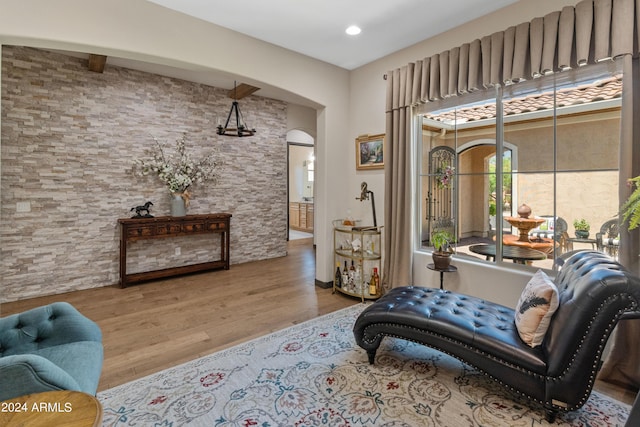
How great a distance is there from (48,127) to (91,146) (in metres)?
0.48

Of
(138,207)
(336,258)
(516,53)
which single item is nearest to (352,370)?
(336,258)

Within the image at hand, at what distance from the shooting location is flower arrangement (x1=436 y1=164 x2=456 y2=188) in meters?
3.42

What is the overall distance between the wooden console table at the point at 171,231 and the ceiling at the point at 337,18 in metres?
2.76

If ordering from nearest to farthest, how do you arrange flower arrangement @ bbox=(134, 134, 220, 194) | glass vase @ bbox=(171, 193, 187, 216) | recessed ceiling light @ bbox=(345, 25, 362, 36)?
recessed ceiling light @ bbox=(345, 25, 362, 36) → flower arrangement @ bbox=(134, 134, 220, 194) → glass vase @ bbox=(171, 193, 187, 216)

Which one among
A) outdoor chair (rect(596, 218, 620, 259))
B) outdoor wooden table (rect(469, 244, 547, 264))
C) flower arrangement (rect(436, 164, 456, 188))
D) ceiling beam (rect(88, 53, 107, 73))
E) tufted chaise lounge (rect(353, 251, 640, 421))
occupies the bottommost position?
tufted chaise lounge (rect(353, 251, 640, 421))

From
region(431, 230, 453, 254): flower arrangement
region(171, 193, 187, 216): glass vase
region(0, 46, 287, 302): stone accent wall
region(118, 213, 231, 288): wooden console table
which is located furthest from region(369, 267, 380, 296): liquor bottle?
region(171, 193, 187, 216): glass vase

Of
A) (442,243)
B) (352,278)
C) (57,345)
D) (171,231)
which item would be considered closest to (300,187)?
(171,231)

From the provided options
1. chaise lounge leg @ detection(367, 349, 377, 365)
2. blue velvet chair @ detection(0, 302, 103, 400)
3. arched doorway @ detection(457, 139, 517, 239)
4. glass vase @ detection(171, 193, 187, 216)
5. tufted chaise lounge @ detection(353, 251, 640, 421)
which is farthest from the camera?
glass vase @ detection(171, 193, 187, 216)

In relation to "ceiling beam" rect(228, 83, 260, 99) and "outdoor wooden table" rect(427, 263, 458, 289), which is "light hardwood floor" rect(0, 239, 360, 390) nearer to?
"outdoor wooden table" rect(427, 263, 458, 289)

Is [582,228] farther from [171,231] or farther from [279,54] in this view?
[171,231]

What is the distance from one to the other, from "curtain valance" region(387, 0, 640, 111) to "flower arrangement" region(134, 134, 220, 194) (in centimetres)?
335

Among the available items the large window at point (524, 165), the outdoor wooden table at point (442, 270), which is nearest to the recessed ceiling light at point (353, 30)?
the large window at point (524, 165)

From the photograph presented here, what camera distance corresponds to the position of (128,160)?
452 cm

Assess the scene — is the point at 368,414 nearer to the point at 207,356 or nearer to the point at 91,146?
the point at 207,356
